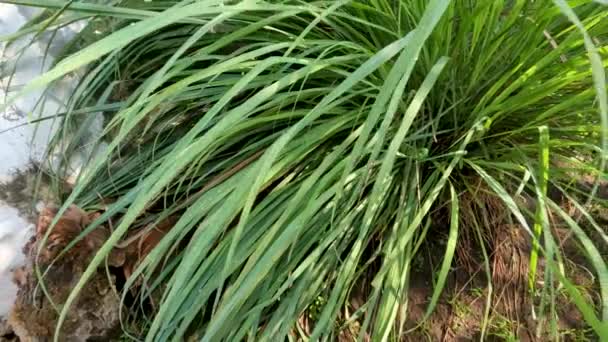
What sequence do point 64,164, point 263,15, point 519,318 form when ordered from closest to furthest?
point 519,318 → point 263,15 → point 64,164

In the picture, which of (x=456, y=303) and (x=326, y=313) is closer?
(x=326, y=313)

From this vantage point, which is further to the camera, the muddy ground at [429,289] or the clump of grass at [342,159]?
the muddy ground at [429,289]

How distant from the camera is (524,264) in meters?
0.98

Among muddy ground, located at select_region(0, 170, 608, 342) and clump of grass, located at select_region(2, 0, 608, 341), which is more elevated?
clump of grass, located at select_region(2, 0, 608, 341)

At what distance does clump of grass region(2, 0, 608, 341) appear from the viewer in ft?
2.66

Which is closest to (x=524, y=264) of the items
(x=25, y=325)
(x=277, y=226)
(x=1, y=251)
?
(x=277, y=226)

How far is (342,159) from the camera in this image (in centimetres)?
92

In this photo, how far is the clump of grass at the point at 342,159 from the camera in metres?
0.81

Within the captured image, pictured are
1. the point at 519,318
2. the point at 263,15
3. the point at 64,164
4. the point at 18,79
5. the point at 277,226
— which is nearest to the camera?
the point at 277,226

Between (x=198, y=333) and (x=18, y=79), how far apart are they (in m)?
0.79

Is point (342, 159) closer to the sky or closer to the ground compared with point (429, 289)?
closer to the sky

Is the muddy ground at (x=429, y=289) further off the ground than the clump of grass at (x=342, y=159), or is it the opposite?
the clump of grass at (x=342, y=159)

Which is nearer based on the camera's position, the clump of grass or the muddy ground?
the clump of grass

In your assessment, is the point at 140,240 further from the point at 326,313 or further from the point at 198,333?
the point at 326,313
